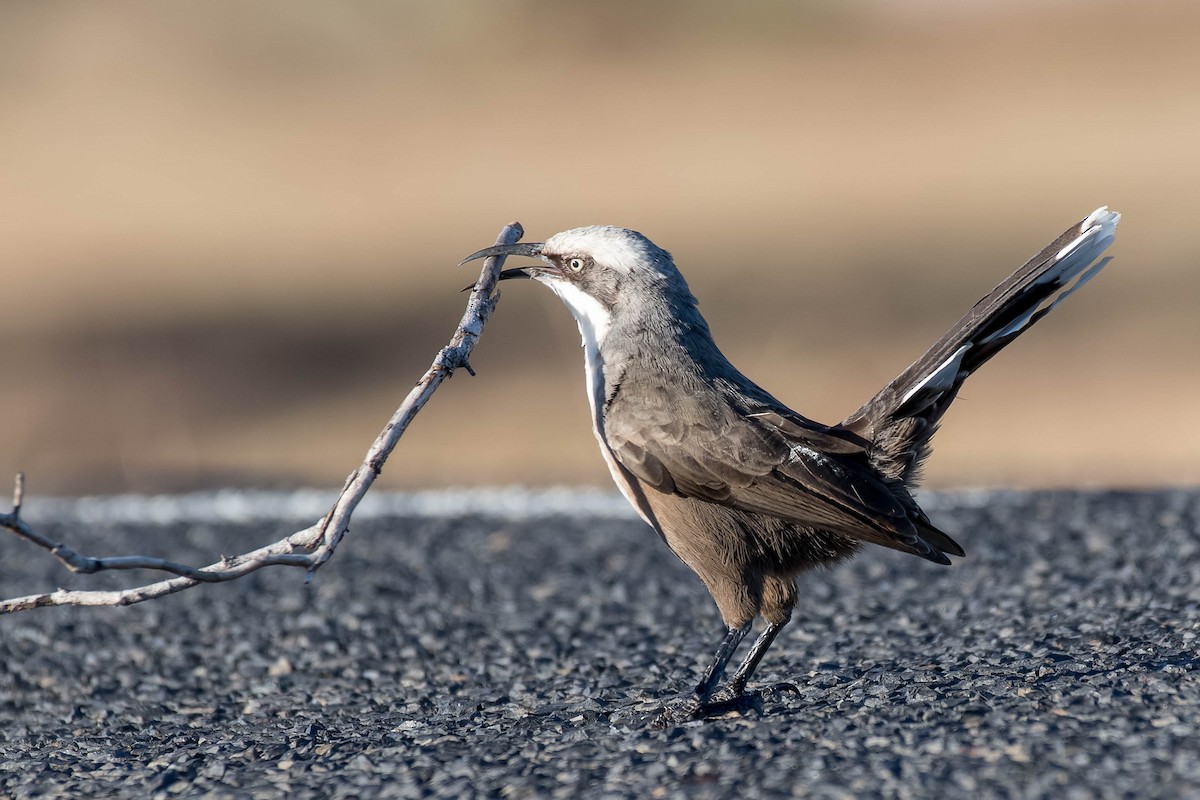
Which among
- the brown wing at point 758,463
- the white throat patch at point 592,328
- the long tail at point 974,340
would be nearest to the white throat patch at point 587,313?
the white throat patch at point 592,328

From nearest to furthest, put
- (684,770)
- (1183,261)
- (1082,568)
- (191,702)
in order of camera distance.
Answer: (684,770)
(191,702)
(1082,568)
(1183,261)

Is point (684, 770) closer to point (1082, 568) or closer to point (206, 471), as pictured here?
point (1082, 568)

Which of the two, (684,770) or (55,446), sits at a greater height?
(55,446)

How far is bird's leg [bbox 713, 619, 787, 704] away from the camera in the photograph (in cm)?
539

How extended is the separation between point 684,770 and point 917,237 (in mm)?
19446

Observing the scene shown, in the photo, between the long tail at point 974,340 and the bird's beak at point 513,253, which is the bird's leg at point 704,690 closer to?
the long tail at point 974,340

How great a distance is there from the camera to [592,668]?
6223 millimetres

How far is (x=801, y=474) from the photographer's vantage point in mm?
5316

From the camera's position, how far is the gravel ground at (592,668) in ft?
14.5

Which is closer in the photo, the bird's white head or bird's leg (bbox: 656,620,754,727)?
bird's leg (bbox: 656,620,754,727)

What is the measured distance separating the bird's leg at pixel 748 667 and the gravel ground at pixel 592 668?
120 mm

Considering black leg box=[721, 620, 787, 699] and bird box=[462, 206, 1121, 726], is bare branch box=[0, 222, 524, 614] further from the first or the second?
black leg box=[721, 620, 787, 699]

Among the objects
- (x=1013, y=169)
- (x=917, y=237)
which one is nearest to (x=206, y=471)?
(x=917, y=237)

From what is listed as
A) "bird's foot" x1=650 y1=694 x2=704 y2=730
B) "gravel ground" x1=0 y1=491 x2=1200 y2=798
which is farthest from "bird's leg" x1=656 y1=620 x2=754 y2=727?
"gravel ground" x1=0 y1=491 x2=1200 y2=798
